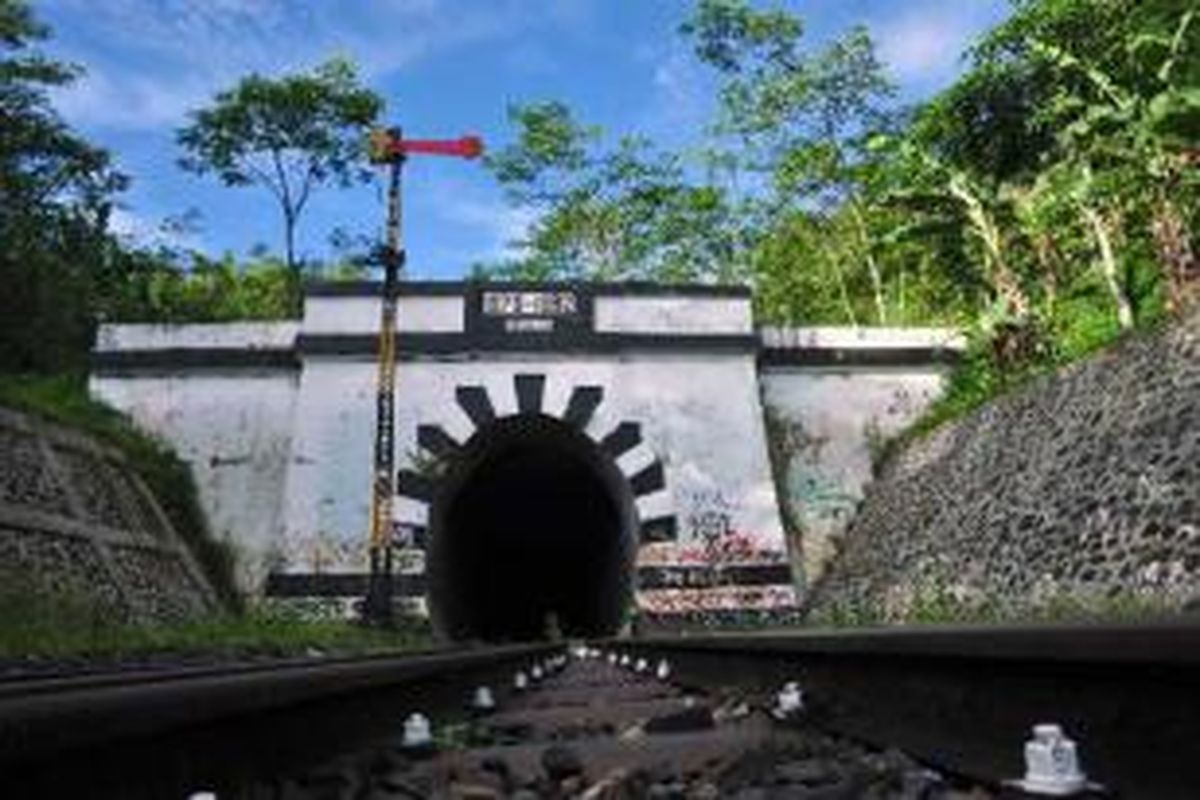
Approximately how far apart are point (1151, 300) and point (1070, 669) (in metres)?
19.0

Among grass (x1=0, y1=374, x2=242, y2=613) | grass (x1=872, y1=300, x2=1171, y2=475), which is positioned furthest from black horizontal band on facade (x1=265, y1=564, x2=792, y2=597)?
grass (x1=872, y1=300, x2=1171, y2=475)

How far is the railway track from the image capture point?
242 centimetres

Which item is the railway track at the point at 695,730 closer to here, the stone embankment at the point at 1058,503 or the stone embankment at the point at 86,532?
the stone embankment at the point at 1058,503

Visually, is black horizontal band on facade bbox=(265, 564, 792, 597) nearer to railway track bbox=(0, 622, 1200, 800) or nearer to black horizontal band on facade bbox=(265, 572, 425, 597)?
black horizontal band on facade bbox=(265, 572, 425, 597)

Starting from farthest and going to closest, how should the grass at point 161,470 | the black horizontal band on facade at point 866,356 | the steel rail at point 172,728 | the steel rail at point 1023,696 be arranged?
the black horizontal band on facade at point 866,356, the grass at point 161,470, the steel rail at point 1023,696, the steel rail at point 172,728

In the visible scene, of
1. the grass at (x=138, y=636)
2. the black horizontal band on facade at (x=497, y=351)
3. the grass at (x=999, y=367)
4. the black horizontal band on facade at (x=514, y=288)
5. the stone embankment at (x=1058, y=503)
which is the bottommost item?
the grass at (x=138, y=636)

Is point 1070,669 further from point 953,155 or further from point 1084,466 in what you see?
point 953,155

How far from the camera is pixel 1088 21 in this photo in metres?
26.0

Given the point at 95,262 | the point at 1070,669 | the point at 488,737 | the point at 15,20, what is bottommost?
the point at 488,737

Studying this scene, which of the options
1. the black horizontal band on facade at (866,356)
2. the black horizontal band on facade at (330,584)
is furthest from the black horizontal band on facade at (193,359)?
the black horizontal band on facade at (866,356)

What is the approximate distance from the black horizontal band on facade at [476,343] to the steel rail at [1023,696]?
18.6 m

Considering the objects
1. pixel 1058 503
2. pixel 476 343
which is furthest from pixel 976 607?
pixel 476 343

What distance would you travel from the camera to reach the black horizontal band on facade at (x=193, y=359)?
79.5 feet

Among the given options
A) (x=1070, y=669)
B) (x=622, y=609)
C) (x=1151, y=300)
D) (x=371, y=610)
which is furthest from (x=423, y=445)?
(x=1070, y=669)
